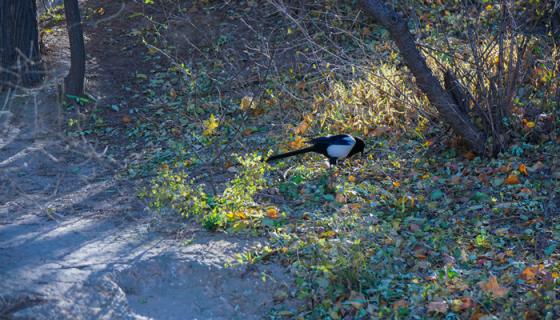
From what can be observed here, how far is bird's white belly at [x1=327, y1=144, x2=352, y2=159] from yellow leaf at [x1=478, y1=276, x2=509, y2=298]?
257cm

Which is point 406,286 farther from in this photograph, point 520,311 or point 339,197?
point 339,197

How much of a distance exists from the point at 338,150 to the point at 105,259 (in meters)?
2.55

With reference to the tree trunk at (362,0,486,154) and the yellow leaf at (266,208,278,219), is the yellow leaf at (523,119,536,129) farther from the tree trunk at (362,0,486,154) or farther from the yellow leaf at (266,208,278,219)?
the yellow leaf at (266,208,278,219)

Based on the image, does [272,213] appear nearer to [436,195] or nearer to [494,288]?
[436,195]

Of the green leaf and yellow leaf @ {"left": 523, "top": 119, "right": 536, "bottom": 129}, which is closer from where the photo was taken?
the green leaf

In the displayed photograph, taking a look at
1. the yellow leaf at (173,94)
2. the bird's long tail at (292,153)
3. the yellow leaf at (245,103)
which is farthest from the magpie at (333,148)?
the yellow leaf at (173,94)

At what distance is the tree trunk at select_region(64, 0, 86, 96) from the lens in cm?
951

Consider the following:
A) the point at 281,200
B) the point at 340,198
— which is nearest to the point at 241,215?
the point at 281,200

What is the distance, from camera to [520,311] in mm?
4680

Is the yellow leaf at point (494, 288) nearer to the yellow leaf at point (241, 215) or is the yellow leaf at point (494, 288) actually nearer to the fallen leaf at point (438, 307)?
the fallen leaf at point (438, 307)

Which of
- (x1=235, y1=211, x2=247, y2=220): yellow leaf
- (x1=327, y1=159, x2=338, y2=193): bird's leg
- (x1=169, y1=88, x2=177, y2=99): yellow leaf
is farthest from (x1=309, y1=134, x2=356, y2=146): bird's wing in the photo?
(x1=169, y1=88, x2=177, y2=99): yellow leaf

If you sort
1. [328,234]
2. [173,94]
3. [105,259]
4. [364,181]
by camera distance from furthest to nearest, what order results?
1. [173,94]
2. [364,181]
3. [328,234]
4. [105,259]

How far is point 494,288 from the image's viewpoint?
4.80m

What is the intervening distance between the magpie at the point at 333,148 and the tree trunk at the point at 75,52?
11.8 ft
